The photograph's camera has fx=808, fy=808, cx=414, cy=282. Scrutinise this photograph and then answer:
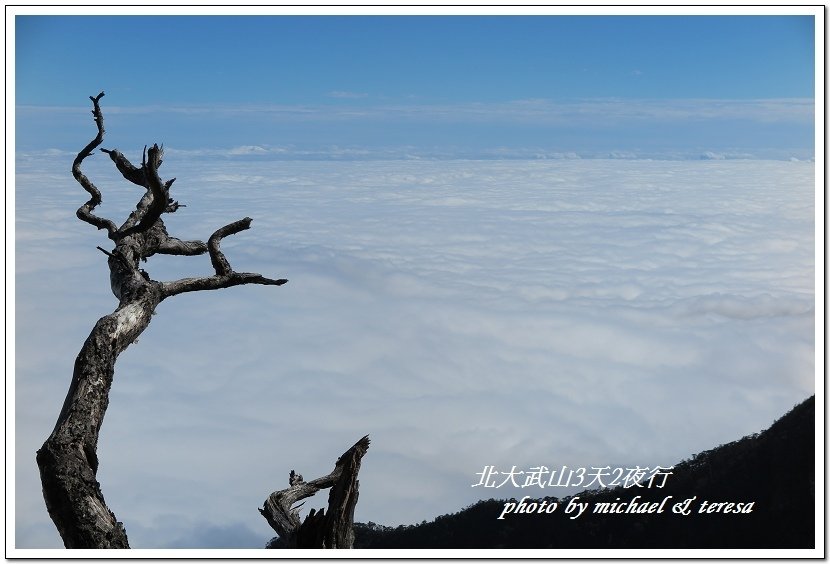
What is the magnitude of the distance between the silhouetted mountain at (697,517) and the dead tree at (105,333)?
21.0 ft

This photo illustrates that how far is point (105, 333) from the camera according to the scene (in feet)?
32.3

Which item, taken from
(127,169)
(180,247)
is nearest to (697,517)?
(180,247)

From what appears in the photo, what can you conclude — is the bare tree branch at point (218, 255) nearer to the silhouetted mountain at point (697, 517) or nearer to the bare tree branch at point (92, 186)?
the bare tree branch at point (92, 186)

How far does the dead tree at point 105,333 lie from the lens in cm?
848

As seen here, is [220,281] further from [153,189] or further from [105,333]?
[105,333]

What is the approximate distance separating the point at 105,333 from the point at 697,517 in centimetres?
1046

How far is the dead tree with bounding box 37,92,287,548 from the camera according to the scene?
848cm

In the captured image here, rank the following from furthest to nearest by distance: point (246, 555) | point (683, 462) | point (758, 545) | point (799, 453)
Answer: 1. point (683, 462)
2. point (799, 453)
3. point (758, 545)
4. point (246, 555)

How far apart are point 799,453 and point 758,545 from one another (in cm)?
315

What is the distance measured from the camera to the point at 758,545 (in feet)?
42.4

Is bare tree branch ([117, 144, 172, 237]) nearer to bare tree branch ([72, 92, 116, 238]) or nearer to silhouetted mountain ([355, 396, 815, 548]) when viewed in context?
bare tree branch ([72, 92, 116, 238])
